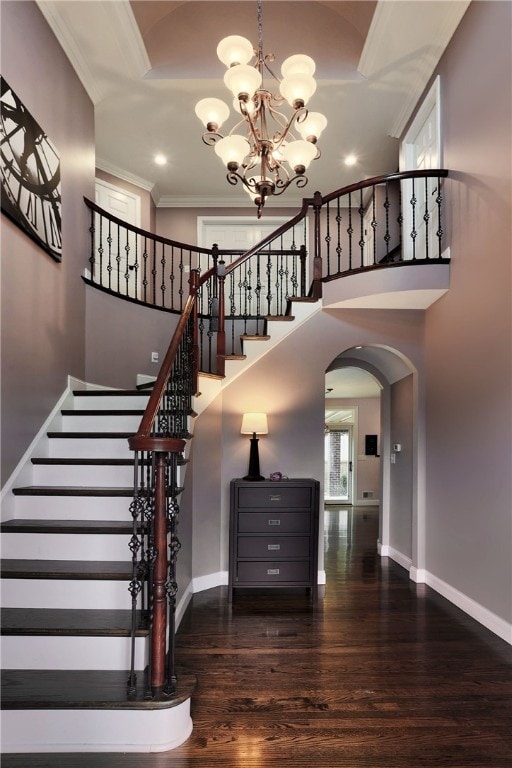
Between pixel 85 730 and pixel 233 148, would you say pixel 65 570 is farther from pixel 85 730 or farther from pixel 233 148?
pixel 233 148

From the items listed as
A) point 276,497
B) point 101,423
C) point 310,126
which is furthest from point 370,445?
point 310,126

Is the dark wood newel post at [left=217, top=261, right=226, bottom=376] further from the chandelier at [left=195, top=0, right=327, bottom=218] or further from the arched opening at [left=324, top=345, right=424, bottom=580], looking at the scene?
the arched opening at [left=324, top=345, right=424, bottom=580]

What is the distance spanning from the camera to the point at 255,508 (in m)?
4.17

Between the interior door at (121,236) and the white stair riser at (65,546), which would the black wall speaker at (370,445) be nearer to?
the interior door at (121,236)

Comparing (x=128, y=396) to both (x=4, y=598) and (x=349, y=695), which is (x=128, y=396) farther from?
(x=349, y=695)

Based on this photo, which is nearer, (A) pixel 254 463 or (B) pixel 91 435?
(B) pixel 91 435

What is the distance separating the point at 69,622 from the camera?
2.34 meters

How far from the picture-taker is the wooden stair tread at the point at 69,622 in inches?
88.6

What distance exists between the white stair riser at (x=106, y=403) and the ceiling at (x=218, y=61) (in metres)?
3.24

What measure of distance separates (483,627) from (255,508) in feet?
6.48

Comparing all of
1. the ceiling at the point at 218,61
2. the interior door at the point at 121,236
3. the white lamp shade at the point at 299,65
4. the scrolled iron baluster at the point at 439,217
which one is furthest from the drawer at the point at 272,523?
the ceiling at the point at 218,61

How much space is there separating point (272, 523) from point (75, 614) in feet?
6.71

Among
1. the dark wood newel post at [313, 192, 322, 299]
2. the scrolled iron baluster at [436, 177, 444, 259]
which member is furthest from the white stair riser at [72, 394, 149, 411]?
A: the scrolled iron baluster at [436, 177, 444, 259]

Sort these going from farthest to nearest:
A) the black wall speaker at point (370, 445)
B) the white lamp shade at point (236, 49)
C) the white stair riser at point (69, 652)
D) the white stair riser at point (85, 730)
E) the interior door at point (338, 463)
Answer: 1. the interior door at point (338, 463)
2. the black wall speaker at point (370, 445)
3. the white lamp shade at point (236, 49)
4. the white stair riser at point (69, 652)
5. the white stair riser at point (85, 730)
